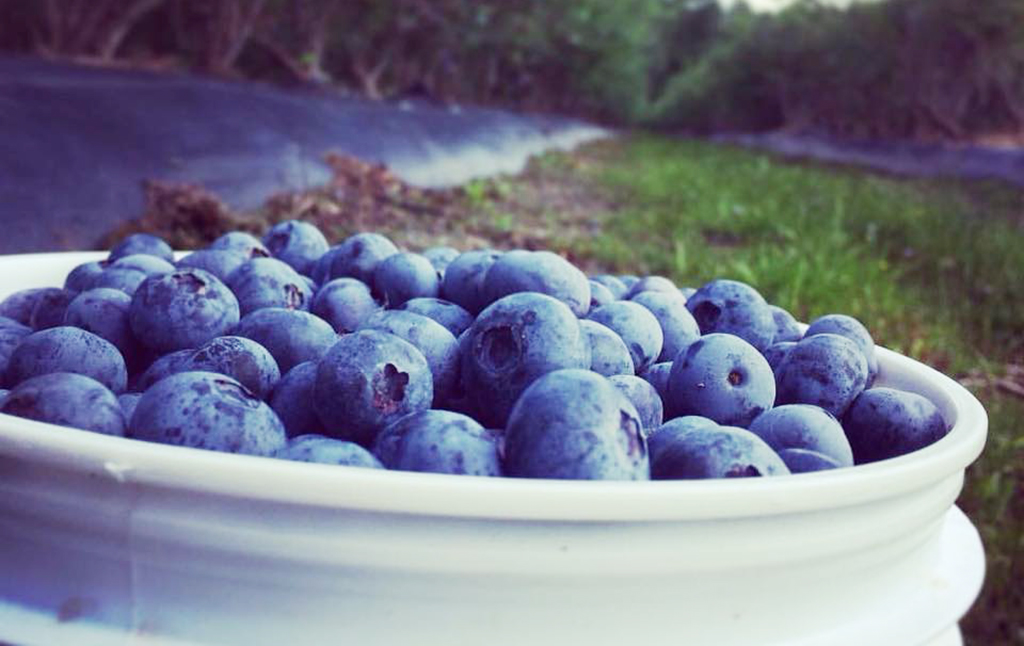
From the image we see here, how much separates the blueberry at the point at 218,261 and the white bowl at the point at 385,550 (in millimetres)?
519

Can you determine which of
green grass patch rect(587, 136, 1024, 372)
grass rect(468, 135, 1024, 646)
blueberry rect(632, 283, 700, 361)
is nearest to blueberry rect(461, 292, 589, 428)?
blueberry rect(632, 283, 700, 361)

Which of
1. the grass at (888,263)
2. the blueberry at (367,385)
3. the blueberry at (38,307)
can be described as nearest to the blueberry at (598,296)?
the blueberry at (367,385)

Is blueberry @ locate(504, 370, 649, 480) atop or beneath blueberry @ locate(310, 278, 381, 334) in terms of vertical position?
atop

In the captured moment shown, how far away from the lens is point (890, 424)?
2.61ft

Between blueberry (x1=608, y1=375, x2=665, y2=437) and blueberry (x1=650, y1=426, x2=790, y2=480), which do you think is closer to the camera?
blueberry (x1=650, y1=426, x2=790, y2=480)

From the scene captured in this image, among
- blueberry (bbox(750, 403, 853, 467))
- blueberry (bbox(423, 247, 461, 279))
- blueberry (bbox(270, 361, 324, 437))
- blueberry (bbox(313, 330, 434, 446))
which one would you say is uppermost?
blueberry (bbox(313, 330, 434, 446))

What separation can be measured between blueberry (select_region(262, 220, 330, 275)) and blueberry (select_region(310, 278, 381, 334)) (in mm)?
226

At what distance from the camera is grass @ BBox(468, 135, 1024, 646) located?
7.00 feet

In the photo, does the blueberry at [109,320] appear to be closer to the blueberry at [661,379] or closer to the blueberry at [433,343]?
the blueberry at [433,343]

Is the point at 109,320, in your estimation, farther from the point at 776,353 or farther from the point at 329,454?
the point at 776,353

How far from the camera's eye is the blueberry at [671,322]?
3.12 ft

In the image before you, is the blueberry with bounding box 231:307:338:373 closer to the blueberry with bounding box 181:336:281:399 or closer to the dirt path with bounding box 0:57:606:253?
the blueberry with bounding box 181:336:281:399

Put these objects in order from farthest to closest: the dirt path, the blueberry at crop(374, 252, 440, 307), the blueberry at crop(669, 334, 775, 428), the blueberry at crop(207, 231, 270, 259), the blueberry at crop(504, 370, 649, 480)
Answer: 1. the dirt path
2. the blueberry at crop(207, 231, 270, 259)
3. the blueberry at crop(374, 252, 440, 307)
4. the blueberry at crop(669, 334, 775, 428)
5. the blueberry at crop(504, 370, 649, 480)

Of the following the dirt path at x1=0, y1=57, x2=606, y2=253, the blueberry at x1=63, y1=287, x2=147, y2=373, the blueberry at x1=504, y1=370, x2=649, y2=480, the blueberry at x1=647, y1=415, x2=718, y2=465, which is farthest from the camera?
the dirt path at x1=0, y1=57, x2=606, y2=253
